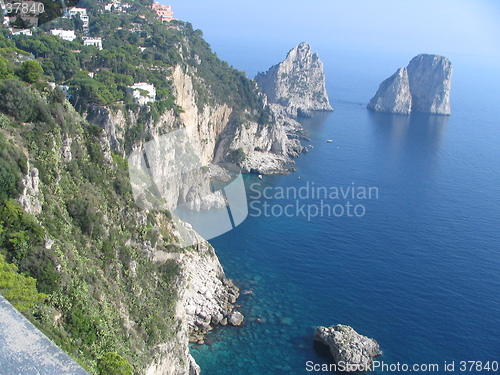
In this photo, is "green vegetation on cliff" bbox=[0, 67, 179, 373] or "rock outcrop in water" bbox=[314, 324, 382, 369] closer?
"green vegetation on cliff" bbox=[0, 67, 179, 373]

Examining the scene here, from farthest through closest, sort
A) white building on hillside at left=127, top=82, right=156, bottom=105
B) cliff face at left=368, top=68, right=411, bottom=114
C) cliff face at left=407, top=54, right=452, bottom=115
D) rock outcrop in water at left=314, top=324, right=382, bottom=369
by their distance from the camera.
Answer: cliff face at left=407, top=54, right=452, bottom=115 → cliff face at left=368, top=68, right=411, bottom=114 → white building on hillside at left=127, top=82, right=156, bottom=105 → rock outcrop in water at left=314, top=324, right=382, bottom=369

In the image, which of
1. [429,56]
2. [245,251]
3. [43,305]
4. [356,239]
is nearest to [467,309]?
[356,239]

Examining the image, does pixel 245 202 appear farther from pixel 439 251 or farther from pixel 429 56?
pixel 429 56

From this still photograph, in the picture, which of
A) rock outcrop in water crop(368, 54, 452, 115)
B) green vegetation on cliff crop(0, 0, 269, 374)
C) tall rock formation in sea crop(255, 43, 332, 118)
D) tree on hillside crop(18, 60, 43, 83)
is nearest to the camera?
green vegetation on cliff crop(0, 0, 269, 374)

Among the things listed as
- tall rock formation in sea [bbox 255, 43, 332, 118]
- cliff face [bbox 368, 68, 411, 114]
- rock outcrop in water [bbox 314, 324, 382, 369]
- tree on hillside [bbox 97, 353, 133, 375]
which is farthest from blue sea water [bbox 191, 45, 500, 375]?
cliff face [bbox 368, 68, 411, 114]

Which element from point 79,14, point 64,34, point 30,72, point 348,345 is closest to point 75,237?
point 30,72

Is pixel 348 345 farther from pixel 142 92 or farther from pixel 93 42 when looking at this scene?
pixel 93 42

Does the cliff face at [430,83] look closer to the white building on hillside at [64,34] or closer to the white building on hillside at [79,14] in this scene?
the white building on hillside at [79,14]

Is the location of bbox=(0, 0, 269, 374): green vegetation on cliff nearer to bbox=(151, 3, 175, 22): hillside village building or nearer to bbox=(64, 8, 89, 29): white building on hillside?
bbox=(64, 8, 89, 29): white building on hillside
